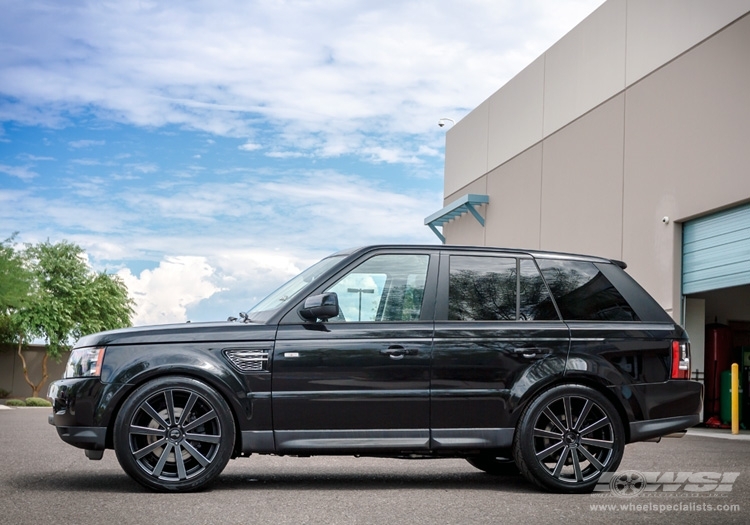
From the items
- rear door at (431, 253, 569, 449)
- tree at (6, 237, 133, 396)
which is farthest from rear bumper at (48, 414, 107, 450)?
tree at (6, 237, 133, 396)

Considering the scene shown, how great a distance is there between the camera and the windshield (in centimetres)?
812

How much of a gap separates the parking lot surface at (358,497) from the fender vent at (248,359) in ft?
3.01

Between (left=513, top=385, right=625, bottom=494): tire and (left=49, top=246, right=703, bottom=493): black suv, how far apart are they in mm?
13

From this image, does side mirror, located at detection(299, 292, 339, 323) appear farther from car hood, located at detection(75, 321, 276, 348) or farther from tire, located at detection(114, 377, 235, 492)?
tire, located at detection(114, 377, 235, 492)

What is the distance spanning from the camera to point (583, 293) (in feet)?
28.1

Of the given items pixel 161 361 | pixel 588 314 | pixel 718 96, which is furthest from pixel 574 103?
pixel 161 361

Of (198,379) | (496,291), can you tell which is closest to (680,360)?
(496,291)

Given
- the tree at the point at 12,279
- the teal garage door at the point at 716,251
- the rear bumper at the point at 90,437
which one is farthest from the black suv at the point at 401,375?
the tree at the point at 12,279

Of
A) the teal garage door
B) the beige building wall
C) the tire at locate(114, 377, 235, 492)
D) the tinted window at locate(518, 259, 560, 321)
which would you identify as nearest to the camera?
the tire at locate(114, 377, 235, 492)

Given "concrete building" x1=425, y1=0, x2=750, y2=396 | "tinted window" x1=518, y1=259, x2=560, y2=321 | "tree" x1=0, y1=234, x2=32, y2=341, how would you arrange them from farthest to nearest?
"tree" x1=0, y1=234, x2=32, y2=341, "concrete building" x1=425, y1=0, x2=750, y2=396, "tinted window" x1=518, y1=259, x2=560, y2=321

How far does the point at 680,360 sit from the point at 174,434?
4.11 metres

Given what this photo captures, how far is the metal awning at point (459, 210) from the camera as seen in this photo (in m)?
33.1

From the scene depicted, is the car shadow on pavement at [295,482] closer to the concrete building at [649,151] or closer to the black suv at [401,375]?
the black suv at [401,375]

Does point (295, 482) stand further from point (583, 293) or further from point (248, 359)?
point (583, 293)
